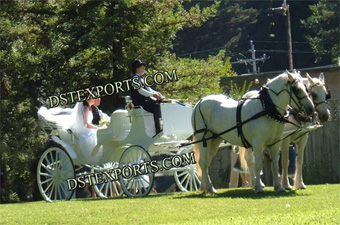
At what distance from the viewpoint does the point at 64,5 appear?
20734 millimetres

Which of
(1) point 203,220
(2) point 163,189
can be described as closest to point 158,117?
(1) point 203,220

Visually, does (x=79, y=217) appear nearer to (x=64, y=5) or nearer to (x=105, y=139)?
(x=105, y=139)

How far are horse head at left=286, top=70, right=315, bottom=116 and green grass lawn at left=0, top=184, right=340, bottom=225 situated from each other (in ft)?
4.67

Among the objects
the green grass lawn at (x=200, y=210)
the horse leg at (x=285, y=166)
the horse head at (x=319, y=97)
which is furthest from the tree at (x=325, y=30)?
the green grass lawn at (x=200, y=210)

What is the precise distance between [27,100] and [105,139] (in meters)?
6.72

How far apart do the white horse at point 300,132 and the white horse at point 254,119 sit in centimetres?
46

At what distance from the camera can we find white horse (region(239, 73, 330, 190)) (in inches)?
539

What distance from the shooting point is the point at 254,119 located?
44.9 feet

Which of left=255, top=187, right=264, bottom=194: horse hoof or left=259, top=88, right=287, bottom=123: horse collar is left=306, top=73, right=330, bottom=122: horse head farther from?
left=255, top=187, right=264, bottom=194: horse hoof

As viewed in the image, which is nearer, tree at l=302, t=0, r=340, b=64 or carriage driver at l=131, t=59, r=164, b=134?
carriage driver at l=131, t=59, r=164, b=134

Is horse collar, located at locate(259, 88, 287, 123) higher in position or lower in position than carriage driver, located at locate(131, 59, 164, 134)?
→ lower

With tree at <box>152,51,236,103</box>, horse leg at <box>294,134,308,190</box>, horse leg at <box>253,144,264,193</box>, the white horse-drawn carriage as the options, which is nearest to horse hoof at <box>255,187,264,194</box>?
horse leg at <box>253,144,264,193</box>

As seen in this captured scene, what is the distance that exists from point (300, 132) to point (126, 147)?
333 centimetres

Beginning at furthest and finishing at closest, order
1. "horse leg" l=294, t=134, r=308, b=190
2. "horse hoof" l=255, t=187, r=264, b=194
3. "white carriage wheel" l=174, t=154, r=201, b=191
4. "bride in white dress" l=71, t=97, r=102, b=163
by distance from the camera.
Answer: "white carriage wheel" l=174, t=154, r=201, b=191, "bride in white dress" l=71, t=97, r=102, b=163, "horse leg" l=294, t=134, r=308, b=190, "horse hoof" l=255, t=187, r=264, b=194
